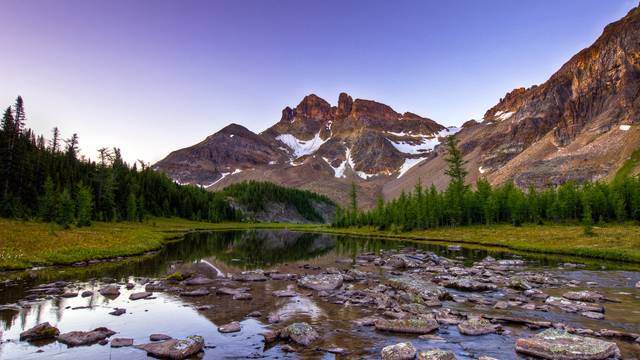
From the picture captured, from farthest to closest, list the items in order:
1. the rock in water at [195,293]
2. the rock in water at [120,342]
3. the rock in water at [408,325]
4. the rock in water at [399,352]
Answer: the rock in water at [195,293] → the rock in water at [408,325] → the rock in water at [120,342] → the rock in water at [399,352]

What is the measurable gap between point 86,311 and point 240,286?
12.2m

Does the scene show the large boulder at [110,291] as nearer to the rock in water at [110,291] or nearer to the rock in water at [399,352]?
the rock in water at [110,291]

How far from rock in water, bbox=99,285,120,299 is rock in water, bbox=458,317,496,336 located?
23.6 metres

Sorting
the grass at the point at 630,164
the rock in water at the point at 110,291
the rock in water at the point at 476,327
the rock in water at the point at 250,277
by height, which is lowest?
the rock in water at the point at 250,277

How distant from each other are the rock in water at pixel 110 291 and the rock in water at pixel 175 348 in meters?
12.6

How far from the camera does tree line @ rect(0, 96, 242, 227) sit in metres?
73.8

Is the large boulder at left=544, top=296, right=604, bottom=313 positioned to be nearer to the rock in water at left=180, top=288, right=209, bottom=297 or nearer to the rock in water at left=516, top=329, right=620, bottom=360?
the rock in water at left=516, top=329, right=620, bottom=360

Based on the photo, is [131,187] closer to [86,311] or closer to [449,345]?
[86,311]

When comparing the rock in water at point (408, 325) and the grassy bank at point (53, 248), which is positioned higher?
the grassy bank at point (53, 248)

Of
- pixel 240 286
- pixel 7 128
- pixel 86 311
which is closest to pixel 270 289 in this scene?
pixel 240 286

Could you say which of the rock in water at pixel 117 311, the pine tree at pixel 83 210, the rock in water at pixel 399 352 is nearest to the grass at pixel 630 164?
the rock in water at pixel 399 352

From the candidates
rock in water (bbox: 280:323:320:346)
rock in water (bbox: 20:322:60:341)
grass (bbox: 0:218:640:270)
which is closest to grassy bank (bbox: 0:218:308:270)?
grass (bbox: 0:218:640:270)

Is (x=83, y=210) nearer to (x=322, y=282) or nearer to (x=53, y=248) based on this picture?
(x=53, y=248)

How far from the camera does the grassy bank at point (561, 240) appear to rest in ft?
176
